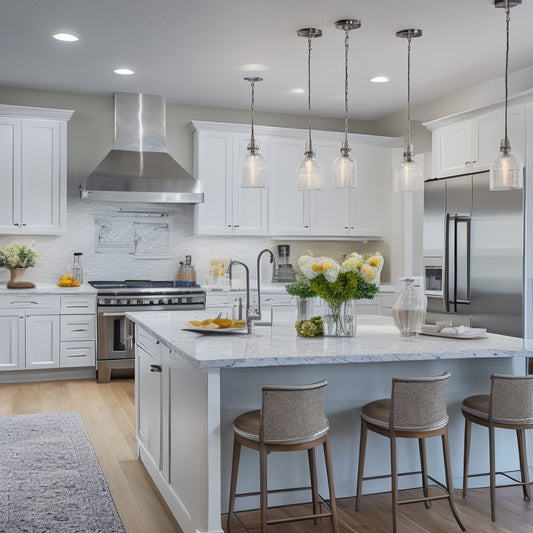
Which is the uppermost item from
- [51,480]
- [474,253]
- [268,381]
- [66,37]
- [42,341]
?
[66,37]

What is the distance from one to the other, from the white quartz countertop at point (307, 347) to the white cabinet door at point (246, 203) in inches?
136

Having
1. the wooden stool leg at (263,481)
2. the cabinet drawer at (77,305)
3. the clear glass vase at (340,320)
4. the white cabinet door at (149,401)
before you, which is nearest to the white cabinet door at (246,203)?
the cabinet drawer at (77,305)

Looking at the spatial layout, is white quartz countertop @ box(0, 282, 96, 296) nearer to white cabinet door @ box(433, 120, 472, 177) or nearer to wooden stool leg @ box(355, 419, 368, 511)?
white cabinet door @ box(433, 120, 472, 177)

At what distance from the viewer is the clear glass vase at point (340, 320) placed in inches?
134

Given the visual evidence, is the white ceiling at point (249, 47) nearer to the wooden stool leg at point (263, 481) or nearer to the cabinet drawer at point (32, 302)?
the cabinet drawer at point (32, 302)

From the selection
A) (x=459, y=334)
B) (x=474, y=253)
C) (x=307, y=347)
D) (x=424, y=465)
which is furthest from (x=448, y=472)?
(x=474, y=253)

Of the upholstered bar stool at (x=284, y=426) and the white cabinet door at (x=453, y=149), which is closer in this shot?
the upholstered bar stool at (x=284, y=426)

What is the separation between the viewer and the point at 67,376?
21.4 ft

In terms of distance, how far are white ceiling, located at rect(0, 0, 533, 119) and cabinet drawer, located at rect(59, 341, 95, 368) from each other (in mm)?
2553

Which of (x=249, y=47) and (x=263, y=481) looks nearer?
(x=263, y=481)

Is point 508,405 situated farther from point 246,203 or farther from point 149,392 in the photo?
point 246,203

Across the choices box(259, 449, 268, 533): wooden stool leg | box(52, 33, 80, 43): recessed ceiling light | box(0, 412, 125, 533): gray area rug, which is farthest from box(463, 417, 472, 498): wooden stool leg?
box(52, 33, 80, 43): recessed ceiling light

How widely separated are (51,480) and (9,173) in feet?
12.1

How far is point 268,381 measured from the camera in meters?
3.16
